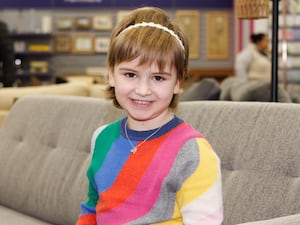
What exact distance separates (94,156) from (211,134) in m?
0.59

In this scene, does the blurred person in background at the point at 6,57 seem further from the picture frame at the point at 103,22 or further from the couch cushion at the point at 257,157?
the picture frame at the point at 103,22

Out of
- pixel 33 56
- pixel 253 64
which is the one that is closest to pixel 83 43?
pixel 33 56

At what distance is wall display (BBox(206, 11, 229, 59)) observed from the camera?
45.0 feet

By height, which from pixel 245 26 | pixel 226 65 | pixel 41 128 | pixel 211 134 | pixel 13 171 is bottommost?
pixel 226 65

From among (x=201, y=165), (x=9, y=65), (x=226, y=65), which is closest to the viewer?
(x=201, y=165)

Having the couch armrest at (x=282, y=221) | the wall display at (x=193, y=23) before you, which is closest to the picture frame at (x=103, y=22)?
the wall display at (x=193, y=23)

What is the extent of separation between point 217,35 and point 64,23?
3.29m

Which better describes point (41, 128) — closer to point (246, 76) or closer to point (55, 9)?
point (246, 76)

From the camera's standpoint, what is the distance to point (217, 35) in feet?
45.2

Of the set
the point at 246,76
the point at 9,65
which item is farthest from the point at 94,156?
the point at 246,76

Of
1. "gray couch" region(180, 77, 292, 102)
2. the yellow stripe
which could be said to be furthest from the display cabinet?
the yellow stripe

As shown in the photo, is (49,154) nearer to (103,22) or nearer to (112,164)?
(112,164)

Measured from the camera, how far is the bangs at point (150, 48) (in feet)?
5.24

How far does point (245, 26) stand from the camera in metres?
13.0
